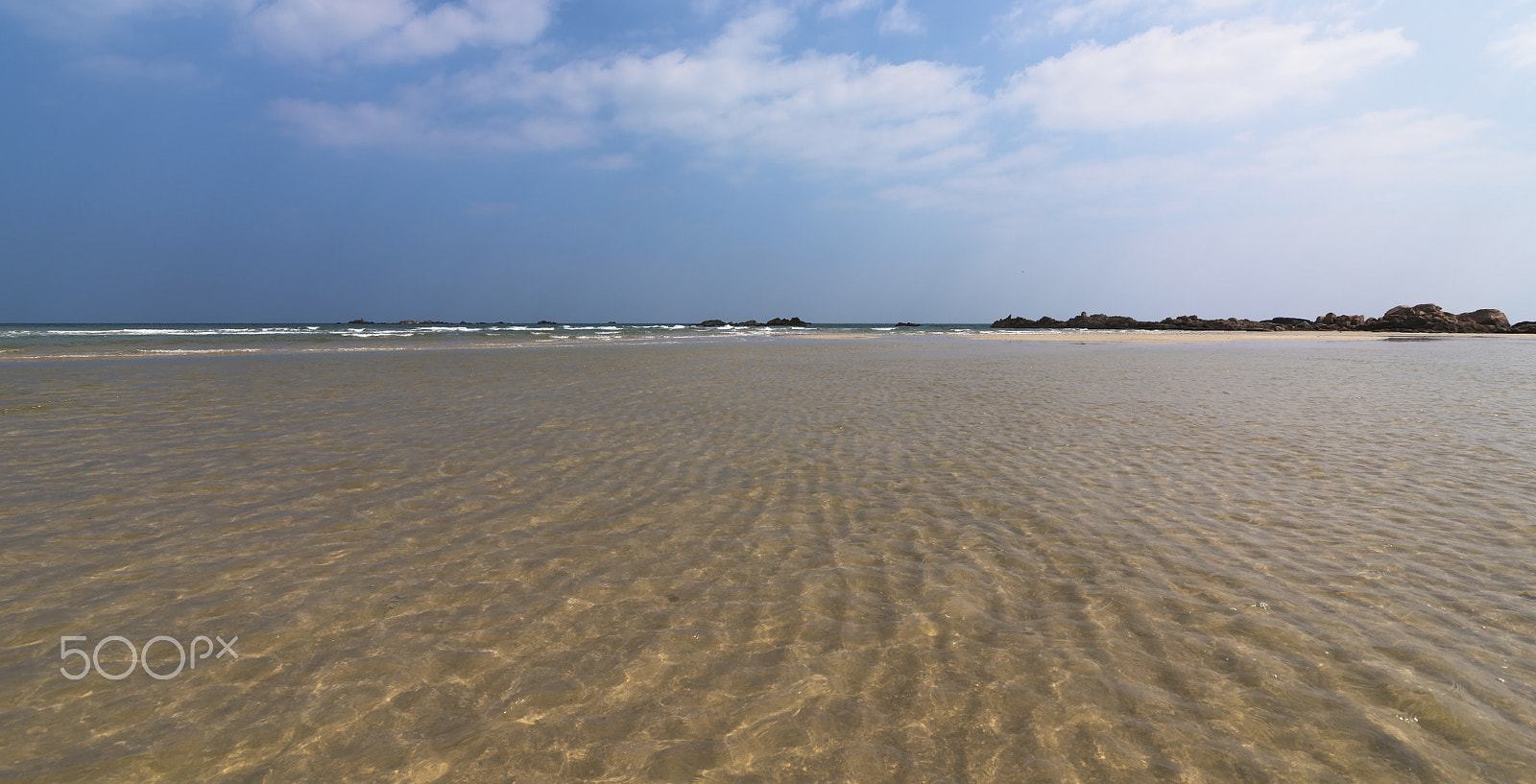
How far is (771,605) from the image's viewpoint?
4348mm

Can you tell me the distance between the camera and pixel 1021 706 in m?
3.23

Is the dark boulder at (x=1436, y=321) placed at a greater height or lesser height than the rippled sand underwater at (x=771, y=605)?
greater

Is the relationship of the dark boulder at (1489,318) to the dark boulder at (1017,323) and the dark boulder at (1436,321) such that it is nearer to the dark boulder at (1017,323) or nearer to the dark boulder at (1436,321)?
the dark boulder at (1436,321)

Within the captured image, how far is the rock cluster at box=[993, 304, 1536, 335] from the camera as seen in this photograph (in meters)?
65.5

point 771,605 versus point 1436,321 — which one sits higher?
point 1436,321

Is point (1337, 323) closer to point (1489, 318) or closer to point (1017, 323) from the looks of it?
point (1489, 318)

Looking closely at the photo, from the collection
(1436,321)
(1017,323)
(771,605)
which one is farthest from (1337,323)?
(771,605)

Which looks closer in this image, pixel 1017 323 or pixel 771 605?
pixel 771 605

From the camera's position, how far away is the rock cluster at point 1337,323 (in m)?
65.5

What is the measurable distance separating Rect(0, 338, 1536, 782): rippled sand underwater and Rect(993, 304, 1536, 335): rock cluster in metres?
83.4

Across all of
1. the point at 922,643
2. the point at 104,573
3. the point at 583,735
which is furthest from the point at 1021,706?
the point at 104,573

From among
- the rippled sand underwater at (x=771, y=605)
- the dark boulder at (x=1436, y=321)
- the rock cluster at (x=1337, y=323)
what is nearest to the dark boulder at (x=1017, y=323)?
the rock cluster at (x=1337, y=323)

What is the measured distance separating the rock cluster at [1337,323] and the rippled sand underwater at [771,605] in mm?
83376

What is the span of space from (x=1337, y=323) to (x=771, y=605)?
99.7 metres
